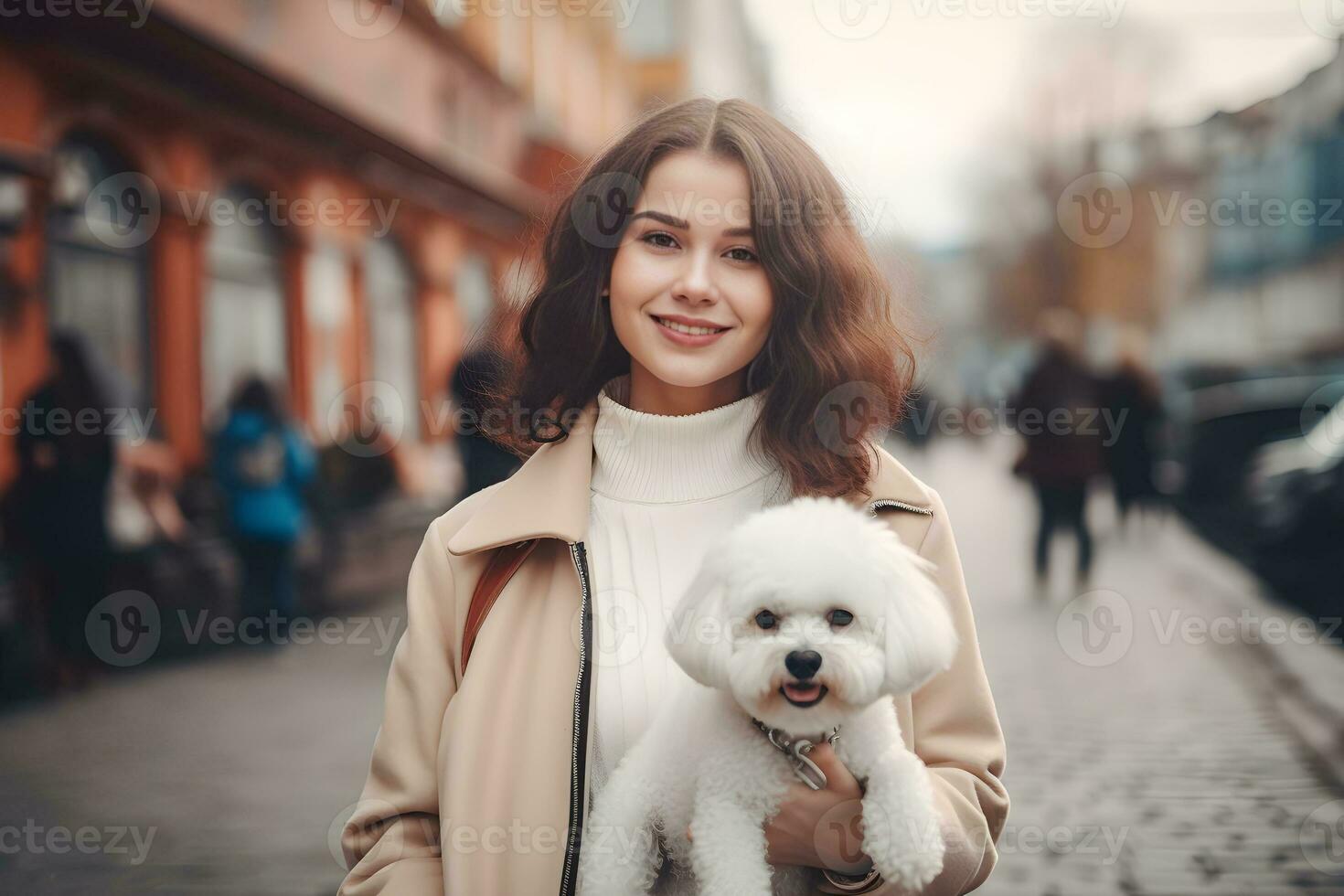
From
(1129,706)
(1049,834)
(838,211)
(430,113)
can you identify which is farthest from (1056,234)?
(838,211)

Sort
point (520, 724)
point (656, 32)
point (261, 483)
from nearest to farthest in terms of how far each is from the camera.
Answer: point (520, 724) → point (261, 483) → point (656, 32)

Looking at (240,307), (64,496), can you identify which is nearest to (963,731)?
(64,496)

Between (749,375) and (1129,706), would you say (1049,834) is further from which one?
(749,375)

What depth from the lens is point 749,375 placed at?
99.9 inches

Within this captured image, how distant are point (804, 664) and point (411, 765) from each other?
31.3 inches

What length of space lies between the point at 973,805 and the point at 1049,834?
10.3 feet

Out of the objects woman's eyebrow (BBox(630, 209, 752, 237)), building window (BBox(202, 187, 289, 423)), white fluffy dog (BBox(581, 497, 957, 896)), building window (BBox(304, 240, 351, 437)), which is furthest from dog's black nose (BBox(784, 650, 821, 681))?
building window (BBox(304, 240, 351, 437))

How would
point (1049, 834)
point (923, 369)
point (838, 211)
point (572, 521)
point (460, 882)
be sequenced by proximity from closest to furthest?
point (460, 882), point (572, 521), point (838, 211), point (923, 369), point (1049, 834)

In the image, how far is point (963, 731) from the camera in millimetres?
2203

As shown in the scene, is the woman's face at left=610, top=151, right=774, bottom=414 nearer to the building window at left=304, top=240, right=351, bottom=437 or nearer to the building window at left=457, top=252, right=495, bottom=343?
the building window at left=304, top=240, right=351, bottom=437

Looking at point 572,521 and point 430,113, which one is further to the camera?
point 430,113

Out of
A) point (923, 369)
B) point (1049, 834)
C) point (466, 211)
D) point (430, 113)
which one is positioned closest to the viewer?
point (923, 369)

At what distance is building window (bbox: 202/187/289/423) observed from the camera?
1123 centimetres

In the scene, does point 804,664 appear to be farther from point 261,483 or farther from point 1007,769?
point 261,483
